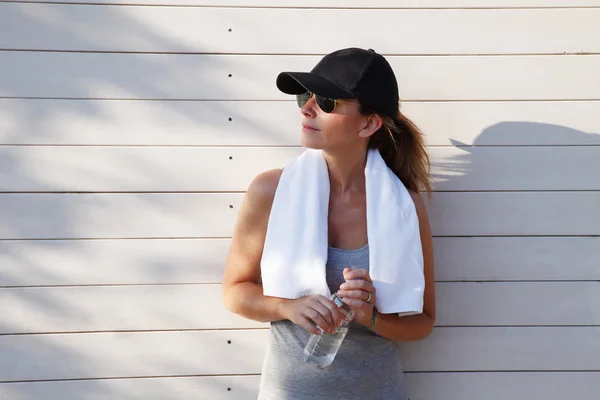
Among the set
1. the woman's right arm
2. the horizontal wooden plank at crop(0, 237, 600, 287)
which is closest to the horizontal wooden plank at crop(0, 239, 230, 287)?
the horizontal wooden plank at crop(0, 237, 600, 287)

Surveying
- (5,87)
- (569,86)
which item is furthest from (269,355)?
(569,86)

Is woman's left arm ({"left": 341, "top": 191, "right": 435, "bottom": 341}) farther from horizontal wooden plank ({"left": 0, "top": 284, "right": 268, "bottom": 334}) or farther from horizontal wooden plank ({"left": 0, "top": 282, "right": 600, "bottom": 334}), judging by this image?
horizontal wooden plank ({"left": 0, "top": 284, "right": 268, "bottom": 334})

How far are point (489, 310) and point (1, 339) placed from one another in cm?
170

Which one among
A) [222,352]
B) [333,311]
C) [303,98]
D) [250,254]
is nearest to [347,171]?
[303,98]

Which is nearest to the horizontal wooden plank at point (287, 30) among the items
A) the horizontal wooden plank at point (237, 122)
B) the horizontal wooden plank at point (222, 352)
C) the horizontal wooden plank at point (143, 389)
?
the horizontal wooden plank at point (237, 122)

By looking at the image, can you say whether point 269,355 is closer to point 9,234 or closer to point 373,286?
point 373,286

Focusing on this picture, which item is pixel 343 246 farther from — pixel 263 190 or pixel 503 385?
pixel 503 385

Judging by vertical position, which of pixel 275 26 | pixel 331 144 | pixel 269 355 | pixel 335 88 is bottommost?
pixel 269 355

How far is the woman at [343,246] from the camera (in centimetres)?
199

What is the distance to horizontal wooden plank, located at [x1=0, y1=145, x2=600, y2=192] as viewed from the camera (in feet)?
7.58

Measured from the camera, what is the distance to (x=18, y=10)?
2.31m

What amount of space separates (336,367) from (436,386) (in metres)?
0.54

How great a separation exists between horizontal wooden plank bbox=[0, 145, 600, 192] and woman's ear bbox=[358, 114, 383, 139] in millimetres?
359

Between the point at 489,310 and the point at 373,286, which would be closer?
the point at 373,286
